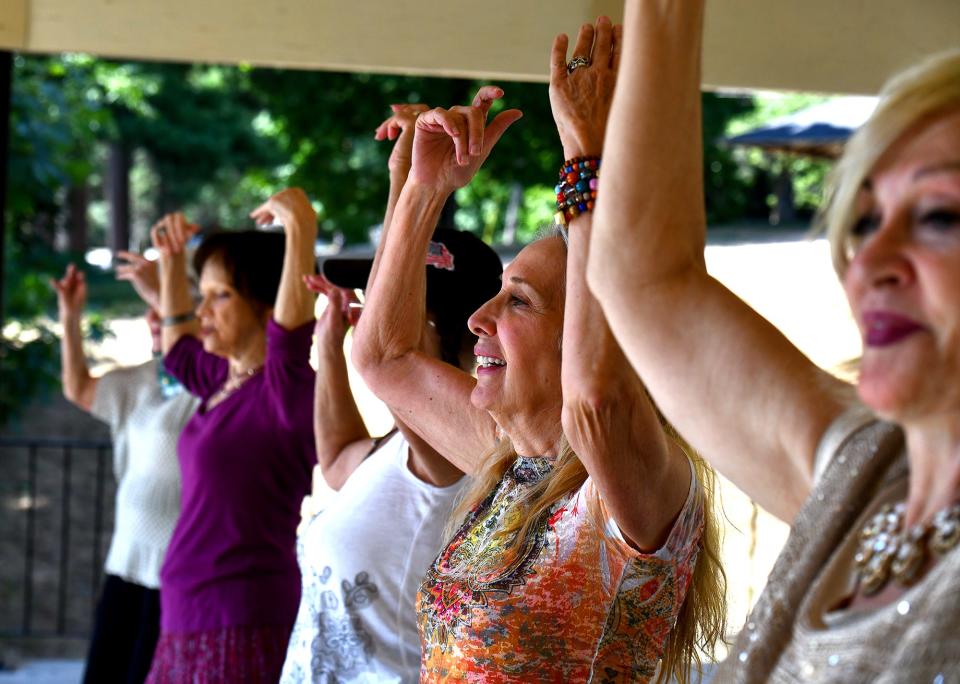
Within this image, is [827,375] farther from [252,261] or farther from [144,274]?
[144,274]

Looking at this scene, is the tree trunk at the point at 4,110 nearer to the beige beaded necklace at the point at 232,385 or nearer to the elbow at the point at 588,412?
the beige beaded necklace at the point at 232,385

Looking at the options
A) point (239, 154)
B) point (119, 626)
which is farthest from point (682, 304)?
point (239, 154)

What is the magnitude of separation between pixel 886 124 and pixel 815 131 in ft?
22.8

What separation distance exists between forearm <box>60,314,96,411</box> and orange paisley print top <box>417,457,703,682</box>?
2.66 metres

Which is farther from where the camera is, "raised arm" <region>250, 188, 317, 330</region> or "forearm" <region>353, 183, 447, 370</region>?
"raised arm" <region>250, 188, 317, 330</region>

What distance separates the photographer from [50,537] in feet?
25.0

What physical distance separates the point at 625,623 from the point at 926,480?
0.70 metres

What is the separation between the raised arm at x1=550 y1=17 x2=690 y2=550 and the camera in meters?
1.36

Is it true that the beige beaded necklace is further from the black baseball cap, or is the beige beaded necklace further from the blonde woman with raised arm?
the blonde woman with raised arm

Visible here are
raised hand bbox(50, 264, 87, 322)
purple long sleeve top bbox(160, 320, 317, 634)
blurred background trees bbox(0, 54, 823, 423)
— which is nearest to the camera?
purple long sleeve top bbox(160, 320, 317, 634)

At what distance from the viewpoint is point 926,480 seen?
86 centimetres

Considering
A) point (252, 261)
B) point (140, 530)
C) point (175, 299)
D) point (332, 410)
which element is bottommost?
point (140, 530)

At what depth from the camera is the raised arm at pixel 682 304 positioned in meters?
1.01

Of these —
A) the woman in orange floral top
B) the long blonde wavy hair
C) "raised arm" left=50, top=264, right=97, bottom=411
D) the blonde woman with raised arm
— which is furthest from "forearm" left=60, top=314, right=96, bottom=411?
the blonde woman with raised arm
